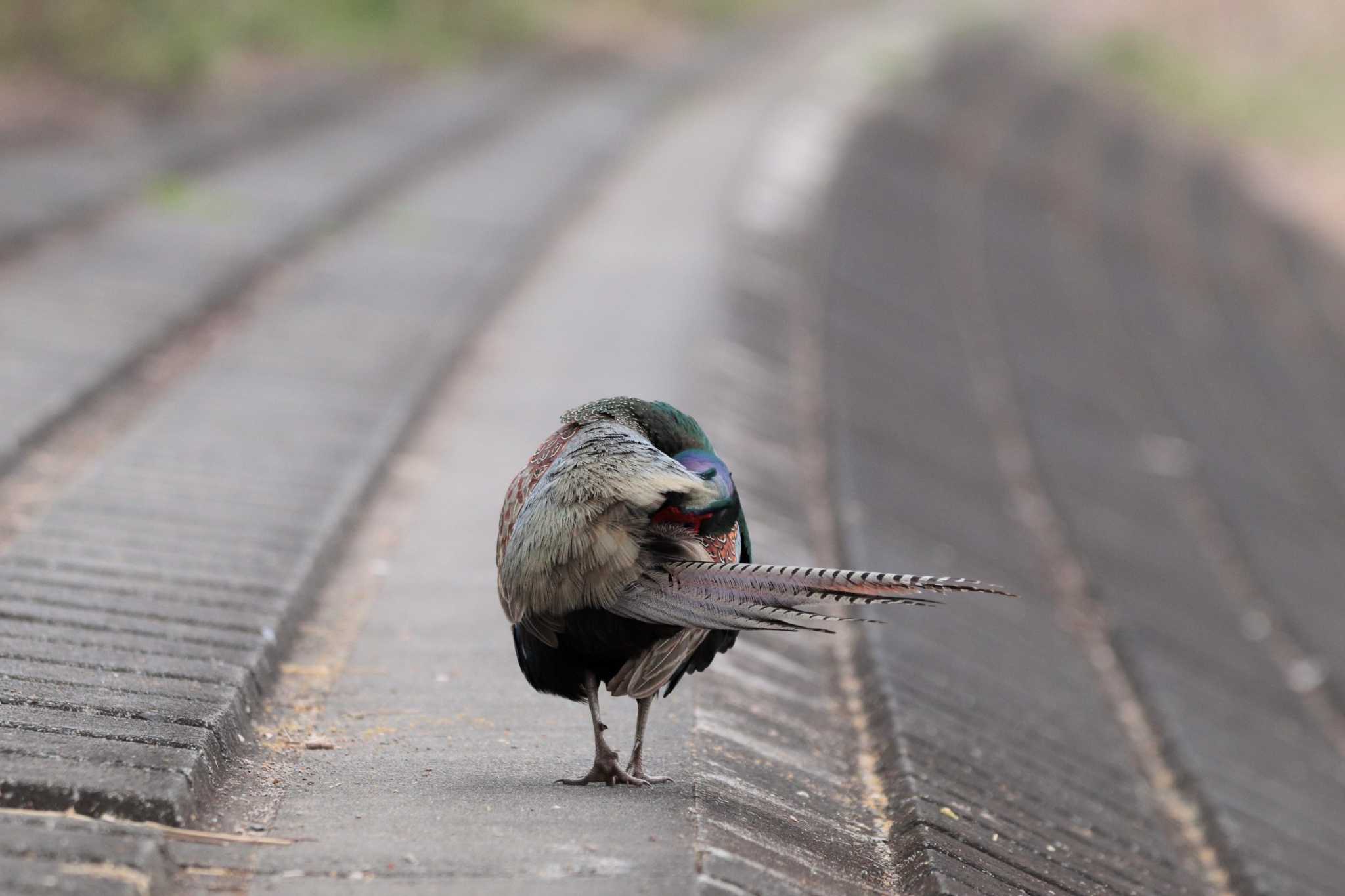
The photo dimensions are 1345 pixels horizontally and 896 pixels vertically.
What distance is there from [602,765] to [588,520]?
25.8 inches

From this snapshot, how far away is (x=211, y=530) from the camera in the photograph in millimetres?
5891

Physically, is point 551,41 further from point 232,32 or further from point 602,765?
point 602,765

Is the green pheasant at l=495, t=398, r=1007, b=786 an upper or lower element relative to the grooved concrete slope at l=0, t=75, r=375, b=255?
upper

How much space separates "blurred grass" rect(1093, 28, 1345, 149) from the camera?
120 ft

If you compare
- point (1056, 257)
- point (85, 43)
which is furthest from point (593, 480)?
point (1056, 257)

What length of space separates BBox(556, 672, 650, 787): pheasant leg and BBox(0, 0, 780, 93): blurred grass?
11239mm

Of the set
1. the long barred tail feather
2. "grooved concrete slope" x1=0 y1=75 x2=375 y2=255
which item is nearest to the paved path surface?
"grooved concrete slope" x1=0 y1=75 x2=375 y2=255

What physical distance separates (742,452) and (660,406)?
13.6 feet

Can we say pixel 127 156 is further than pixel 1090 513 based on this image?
Yes

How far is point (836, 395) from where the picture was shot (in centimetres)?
1043

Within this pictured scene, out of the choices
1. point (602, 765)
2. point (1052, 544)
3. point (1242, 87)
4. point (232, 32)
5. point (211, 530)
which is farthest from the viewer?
point (1242, 87)

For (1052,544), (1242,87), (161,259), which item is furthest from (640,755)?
(1242,87)

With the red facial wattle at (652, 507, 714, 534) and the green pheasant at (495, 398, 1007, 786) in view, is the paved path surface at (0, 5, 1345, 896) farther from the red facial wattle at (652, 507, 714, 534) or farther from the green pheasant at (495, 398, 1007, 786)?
the red facial wattle at (652, 507, 714, 534)

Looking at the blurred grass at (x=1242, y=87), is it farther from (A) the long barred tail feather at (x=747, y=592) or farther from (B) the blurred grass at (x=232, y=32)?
(A) the long barred tail feather at (x=747, y=592)
